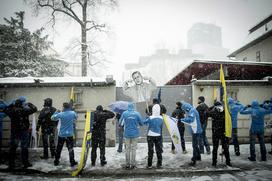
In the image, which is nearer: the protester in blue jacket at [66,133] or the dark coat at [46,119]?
the protester in blue jacket at [66,133]

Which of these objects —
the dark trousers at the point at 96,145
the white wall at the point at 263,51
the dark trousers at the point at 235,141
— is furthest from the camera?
the white wall at the point at 263,51

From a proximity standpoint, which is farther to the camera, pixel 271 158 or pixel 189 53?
pixel 189 53

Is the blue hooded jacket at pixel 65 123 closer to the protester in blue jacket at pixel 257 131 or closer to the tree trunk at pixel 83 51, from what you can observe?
the protester in blue jacket at pixel 257 131

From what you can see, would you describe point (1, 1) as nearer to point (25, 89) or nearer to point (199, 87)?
point (25, 89)

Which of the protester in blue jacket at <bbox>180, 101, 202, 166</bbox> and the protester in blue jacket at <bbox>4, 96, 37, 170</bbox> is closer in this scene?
the protester in blue jacket at <bbox>4, 96, 37, 170</bbox>

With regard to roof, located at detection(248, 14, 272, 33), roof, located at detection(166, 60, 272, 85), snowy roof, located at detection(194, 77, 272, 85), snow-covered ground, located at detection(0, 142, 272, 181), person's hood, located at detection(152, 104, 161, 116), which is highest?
roof, located at detection(248, 14, 272, 33)

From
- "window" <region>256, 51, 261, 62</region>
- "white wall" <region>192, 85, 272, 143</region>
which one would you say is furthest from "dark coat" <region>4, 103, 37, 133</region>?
"window" <region>256, 51, 261, 62</region>

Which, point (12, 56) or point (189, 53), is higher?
point (189, 53)

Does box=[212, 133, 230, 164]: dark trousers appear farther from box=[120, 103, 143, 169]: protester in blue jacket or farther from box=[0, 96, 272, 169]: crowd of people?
box=[120, 103, 143, 169]: protester in blue jacket

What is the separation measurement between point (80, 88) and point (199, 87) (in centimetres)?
626

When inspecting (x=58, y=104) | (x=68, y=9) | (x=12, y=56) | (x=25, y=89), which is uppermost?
(x=68, y=9)

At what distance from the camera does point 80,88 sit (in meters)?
11.0

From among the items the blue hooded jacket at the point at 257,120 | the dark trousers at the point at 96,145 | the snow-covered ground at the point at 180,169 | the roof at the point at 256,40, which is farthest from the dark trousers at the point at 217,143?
the roof at the point at 256,40

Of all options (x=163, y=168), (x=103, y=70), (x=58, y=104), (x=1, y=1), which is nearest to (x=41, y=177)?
(x=163, y=168)
